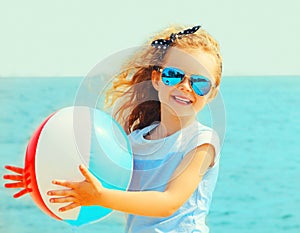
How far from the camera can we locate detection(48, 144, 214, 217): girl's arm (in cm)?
162

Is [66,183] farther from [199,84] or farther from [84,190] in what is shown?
[199,84]

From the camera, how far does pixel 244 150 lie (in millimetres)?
10273

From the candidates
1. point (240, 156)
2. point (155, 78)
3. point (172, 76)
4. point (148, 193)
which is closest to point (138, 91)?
point (155, 78)

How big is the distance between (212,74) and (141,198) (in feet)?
1.18

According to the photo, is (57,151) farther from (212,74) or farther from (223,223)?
(223,223)

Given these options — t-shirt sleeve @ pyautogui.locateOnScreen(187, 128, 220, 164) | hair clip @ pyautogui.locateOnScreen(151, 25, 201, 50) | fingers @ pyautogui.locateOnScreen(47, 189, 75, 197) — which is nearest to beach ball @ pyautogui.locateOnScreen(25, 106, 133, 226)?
fingers @ pyautogui.locateOnScreen(47, 189, 75, 197)

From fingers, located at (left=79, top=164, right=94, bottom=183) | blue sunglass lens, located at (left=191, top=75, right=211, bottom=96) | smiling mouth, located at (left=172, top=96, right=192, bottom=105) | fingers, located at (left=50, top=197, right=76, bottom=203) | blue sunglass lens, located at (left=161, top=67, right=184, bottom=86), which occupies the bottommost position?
fingers, located at (left=50, top=197, right=76, bottom=203)

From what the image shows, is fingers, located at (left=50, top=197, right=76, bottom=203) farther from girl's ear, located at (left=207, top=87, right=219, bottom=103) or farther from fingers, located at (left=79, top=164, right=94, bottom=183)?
girl's ear, located at (left=207, top=87, right=219, bottom=103)

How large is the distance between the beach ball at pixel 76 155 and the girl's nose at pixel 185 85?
183mm

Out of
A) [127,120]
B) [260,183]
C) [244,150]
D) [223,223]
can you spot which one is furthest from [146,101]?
[244,150]

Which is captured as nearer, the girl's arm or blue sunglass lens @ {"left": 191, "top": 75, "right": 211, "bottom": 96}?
the girl's arm

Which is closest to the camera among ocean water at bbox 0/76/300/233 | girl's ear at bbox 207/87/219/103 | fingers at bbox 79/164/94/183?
fingers at bbox 79/164/94/183

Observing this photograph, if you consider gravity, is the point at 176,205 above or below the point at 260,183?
above

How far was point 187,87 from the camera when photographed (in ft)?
5.85
